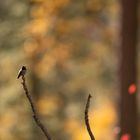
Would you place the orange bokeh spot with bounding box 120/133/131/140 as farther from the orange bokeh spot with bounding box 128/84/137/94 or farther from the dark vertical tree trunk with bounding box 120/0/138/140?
the orange bokeh spot with bounding box 128/84/137/94

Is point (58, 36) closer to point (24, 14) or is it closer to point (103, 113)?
point (24, 14)

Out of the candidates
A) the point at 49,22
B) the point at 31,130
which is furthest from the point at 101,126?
the point at 49,22

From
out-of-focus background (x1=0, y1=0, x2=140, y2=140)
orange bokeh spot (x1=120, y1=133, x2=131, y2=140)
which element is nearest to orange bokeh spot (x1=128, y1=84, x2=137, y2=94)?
out-of-focus background (x1=0, y1=0, x2=140, y2=140)

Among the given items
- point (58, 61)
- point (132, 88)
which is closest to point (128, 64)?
point (132, 88)

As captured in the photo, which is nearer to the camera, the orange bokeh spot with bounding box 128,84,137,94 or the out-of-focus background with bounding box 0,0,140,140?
the orange bokeh spot with bounding box 128,84,137,94

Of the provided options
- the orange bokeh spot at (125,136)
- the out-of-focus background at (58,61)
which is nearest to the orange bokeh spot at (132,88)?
the out-of-focus background at (58,61)

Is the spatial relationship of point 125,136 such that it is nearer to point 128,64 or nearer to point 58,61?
point 128,64

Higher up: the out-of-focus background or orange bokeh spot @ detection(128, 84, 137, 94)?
the out-of-focus background
